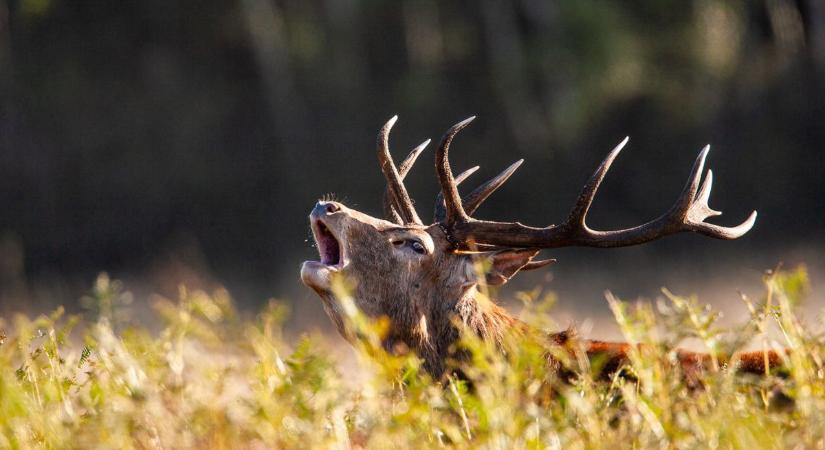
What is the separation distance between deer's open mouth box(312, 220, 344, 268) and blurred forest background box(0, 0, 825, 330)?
9882 millimetres

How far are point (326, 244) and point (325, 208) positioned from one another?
0.24m

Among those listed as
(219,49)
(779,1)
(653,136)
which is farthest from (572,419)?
(219,49)

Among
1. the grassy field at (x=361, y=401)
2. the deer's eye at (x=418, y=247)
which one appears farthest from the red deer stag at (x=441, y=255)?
the grassy field at (x=361, y=401)

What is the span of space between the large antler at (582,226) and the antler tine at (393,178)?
0.24m

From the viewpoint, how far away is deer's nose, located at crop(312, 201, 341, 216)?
20.1 ft

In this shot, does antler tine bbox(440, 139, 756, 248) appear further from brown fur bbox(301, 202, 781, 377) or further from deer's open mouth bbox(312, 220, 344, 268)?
deer's open mouth bbox(312, 220, 344, 268)

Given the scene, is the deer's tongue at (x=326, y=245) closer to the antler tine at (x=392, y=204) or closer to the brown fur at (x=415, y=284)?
the brown fur at (x=415, y=284)

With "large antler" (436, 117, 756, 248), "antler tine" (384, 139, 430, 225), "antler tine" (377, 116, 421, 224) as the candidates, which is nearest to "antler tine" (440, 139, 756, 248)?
"large antler" (436, 117, 756, 248)

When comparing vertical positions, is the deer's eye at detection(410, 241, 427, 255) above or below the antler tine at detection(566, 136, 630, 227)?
below

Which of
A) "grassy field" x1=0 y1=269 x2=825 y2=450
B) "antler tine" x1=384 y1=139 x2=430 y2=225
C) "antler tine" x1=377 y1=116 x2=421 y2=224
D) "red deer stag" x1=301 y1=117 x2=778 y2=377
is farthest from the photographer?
"antler tine" x1=384 y1=139 x2=430 y2=225

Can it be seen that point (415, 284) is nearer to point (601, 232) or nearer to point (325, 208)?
point (325, 208)

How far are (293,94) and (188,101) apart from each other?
1950 mm

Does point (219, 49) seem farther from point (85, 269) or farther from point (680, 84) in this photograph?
point (680, 84)

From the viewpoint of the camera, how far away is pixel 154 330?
39.0 feet
